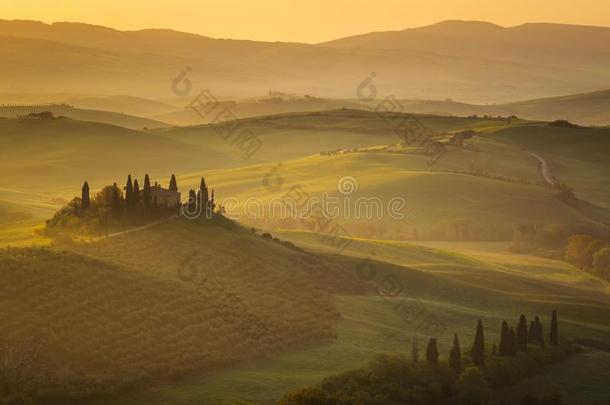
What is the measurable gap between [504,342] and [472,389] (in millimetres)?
9515

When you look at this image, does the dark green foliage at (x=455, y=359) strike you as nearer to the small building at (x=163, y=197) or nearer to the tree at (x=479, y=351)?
the tree at (x=479, y=351)

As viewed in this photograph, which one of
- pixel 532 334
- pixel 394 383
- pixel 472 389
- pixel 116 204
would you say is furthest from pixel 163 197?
pixel 472 389

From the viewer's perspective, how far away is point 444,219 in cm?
15125

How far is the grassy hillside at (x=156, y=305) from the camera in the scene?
193 ft

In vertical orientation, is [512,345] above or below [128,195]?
below

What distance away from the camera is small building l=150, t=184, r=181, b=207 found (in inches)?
3408

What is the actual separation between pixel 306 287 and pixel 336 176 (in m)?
97.8

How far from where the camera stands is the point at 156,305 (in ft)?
222

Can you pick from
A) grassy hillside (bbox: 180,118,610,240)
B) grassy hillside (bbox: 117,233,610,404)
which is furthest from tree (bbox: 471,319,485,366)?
grassy hillside (bbox: 180,118,610,240)

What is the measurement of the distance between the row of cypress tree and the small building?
30.2 metres

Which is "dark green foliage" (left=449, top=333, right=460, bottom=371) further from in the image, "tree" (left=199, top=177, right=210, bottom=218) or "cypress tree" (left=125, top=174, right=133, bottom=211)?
"tree" (left=199, top=177, right=210, bottom=218)

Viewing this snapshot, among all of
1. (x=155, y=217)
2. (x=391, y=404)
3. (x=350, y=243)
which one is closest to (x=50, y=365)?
(x=391, y=404)

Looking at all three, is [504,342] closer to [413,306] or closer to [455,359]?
[455,359]

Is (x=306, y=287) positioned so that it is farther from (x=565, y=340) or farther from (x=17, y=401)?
(x=17, y=401)
